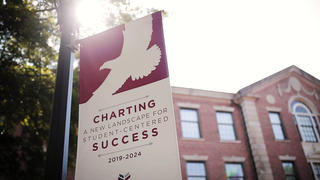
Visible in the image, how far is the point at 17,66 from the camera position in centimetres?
830

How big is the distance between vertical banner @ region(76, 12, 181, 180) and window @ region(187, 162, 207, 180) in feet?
42.2

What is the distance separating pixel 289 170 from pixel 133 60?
17.2 metres

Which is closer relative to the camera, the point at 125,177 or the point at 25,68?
the point at 125,177

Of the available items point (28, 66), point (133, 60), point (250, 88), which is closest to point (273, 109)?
point (250, 88)

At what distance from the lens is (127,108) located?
240cm

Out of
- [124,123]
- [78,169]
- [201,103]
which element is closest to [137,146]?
[124,123]

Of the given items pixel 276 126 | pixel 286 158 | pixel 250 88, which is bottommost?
pixel 286 158

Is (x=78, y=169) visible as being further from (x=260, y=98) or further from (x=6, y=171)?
(x=260, y=98)

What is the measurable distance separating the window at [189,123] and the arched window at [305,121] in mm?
8016

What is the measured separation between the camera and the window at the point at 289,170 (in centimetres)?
1616

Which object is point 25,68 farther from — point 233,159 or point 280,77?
point 280,77

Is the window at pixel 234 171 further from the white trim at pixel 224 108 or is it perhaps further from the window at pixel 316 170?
the window at pixel 316 170

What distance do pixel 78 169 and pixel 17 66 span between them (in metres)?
7.36

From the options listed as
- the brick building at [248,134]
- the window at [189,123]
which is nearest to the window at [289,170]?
the brick building at [248,134]
